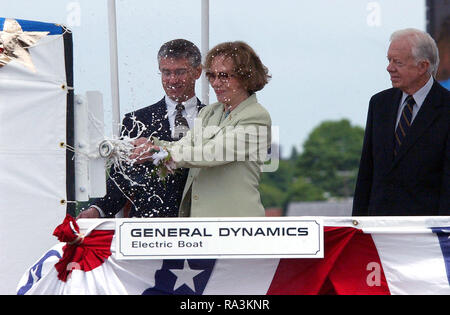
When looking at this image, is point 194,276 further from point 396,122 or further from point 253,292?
point 396,122

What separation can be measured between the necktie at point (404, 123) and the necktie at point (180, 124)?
1003mm

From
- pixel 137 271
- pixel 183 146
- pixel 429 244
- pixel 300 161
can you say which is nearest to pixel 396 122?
pixel 429 244

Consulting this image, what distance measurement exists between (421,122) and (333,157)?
218 ft

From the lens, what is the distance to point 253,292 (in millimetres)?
3953

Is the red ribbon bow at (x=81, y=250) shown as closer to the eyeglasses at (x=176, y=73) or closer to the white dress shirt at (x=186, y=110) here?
the white dress shirt at (x=186, y=110)

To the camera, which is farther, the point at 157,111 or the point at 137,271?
the point at 157,111

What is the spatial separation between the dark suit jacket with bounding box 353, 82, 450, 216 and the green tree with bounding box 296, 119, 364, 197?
62.2 meters

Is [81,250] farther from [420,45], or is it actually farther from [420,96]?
[420,45]

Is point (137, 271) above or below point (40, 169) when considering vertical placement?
below

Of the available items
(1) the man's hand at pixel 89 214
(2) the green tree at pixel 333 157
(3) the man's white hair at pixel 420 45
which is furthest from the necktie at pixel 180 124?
(2) the green tree at pixel 333 157

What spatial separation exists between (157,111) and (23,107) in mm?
705

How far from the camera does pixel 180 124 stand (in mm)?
4609
